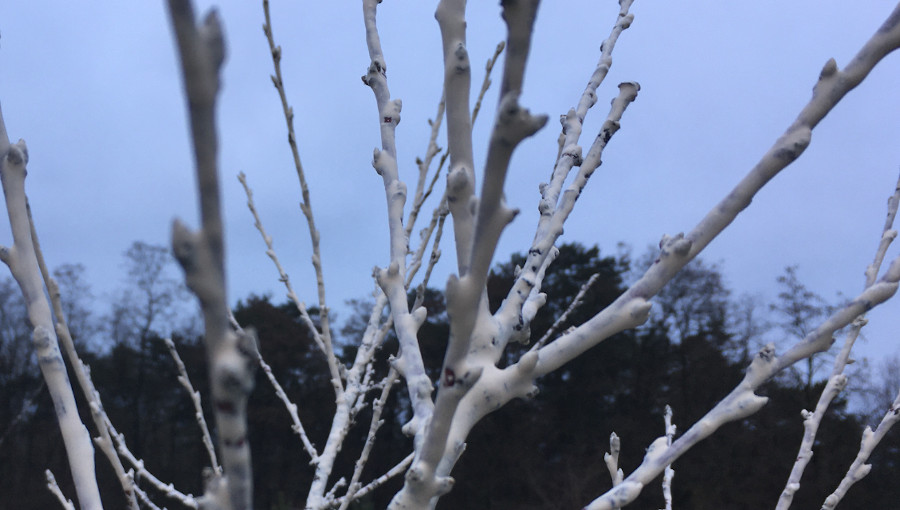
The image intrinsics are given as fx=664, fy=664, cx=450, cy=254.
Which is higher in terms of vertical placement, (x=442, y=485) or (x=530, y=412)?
(x=530, y=412)

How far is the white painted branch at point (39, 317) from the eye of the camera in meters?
0.91

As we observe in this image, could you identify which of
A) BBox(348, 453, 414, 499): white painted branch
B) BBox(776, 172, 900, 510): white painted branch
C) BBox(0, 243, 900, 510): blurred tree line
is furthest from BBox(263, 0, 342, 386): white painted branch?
BBox(0, 243, 900, 510): blurred tree line

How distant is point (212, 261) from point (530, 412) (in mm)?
18359

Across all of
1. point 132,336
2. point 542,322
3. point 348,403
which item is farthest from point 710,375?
point 348,403

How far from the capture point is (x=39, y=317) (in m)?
0.94

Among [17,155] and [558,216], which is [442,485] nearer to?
[558,216]

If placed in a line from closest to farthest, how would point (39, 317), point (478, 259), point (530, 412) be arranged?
point (478, 259)
point (39, 317)
point (530, 412)

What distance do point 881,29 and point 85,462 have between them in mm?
1191

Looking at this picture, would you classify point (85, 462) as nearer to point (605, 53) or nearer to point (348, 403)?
point (348, 403)

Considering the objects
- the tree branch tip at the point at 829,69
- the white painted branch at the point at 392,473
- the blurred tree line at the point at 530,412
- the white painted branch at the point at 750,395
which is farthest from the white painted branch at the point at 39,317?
the blurred tree line at the point at 530,412

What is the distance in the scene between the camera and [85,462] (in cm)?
93

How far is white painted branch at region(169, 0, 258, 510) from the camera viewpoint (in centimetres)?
37

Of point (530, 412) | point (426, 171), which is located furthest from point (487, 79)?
point (530, 412)

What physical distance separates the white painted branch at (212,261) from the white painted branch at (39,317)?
577mm
